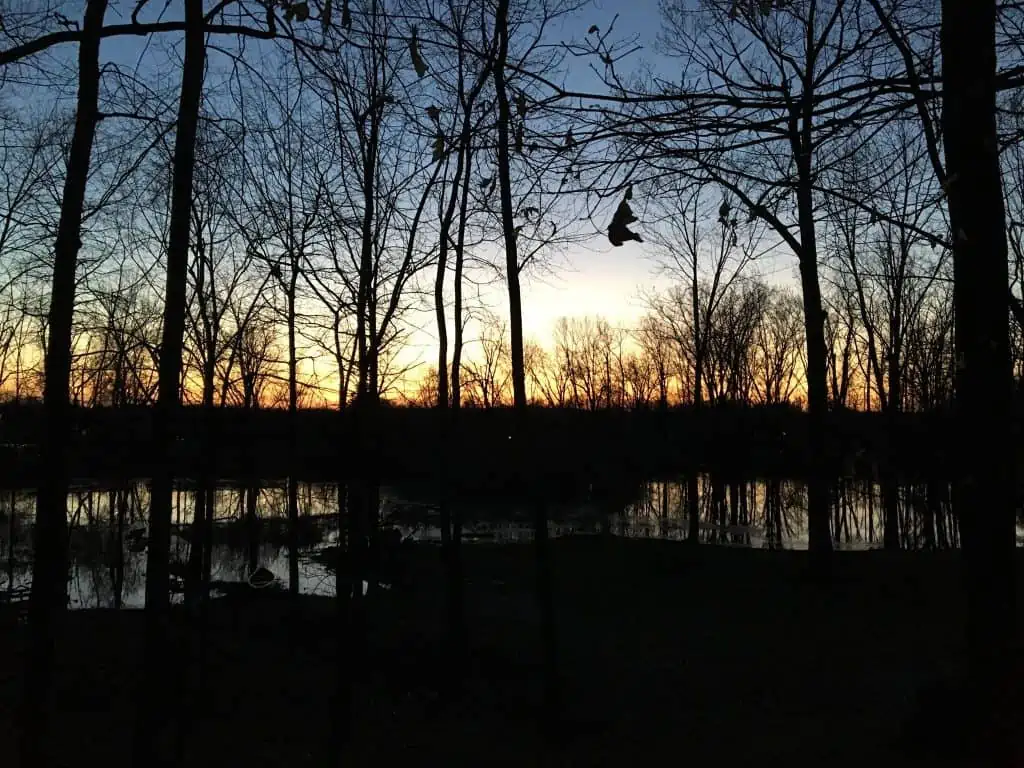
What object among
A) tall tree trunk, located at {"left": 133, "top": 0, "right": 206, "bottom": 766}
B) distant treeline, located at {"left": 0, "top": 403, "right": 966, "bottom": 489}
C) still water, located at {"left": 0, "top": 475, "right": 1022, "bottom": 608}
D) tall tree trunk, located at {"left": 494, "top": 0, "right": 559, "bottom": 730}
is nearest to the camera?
tall tree trunk, located at {"left": 133, "top": 0, "right": 206, "bottom": 766}

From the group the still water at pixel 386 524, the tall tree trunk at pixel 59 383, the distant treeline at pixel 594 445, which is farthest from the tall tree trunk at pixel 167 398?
the distant treeline at pixel 594 445

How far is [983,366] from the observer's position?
4516mm

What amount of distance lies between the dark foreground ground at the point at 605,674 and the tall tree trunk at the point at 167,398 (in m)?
3.56

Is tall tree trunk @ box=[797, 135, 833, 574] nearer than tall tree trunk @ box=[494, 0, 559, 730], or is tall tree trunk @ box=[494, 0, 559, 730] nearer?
tall tree trunk @ box=[494, 0, 559, 730]

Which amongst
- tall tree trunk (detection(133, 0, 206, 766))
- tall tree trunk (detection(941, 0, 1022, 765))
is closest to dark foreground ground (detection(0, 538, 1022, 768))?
tall tree trunk (detection(941, 0, 1022, 765))

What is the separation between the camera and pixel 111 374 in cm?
1088

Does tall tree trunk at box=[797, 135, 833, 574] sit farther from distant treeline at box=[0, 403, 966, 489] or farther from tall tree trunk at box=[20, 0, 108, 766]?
distant treeline at box=[0, 403, 966, 489]

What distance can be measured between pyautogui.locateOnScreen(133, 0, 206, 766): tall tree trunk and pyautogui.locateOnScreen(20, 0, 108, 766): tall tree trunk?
1.12 metres

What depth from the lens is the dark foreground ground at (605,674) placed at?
823cm

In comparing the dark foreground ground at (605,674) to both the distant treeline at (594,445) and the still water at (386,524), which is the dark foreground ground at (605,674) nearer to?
the still water at (386,524)

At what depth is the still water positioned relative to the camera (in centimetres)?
2078

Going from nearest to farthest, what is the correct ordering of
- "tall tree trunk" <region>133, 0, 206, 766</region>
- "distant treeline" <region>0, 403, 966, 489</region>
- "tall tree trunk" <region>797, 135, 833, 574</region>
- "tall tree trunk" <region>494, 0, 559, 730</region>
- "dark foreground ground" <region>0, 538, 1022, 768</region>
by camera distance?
"tall tree trunk" <region>133, 0, 206, 766</region> → "dark foreground ground" <region>0, 538, 1022, 768</region> → "tall tree trunk" <region>494, 0, 559, 730</region> → "tall tree trunk" <region>797, 135, 833, 574</region> → "distant treeline" <region>0, 403, 966, 489</region>

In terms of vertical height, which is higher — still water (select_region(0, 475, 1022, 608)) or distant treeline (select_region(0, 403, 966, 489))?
distant treeline (select_region(0, 403, 966, 489))

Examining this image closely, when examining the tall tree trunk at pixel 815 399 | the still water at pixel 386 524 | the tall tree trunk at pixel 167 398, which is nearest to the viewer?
the tall tree trunk at pixel 167 398
